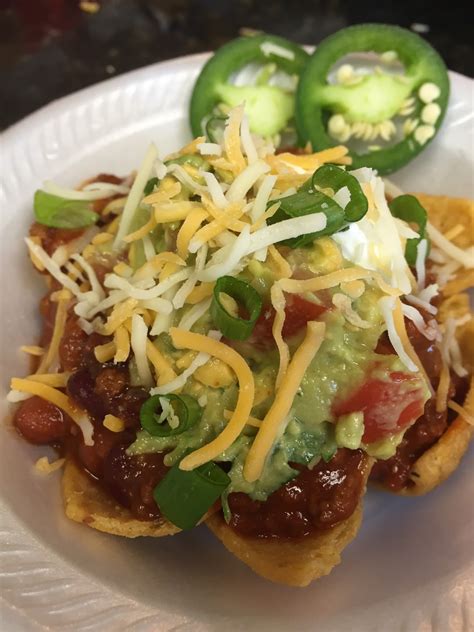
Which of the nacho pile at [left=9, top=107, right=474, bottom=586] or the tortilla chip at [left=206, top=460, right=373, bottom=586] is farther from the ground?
the nacho pile at [left=9, top=107, right=474, bottom=586]

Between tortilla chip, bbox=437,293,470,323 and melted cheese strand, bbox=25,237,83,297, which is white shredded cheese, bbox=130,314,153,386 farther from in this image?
tortilla chip, bbox=437,293,470,323

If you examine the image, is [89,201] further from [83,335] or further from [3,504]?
[3,504]

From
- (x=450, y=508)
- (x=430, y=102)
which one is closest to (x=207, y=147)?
(x=430, y=102)

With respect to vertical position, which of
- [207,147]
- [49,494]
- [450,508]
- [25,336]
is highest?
[207,147]

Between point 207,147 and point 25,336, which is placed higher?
Result: point 207,147

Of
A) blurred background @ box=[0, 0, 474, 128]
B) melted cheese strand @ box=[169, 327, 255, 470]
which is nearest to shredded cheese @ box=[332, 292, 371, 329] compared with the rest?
melted cheese strand @ box=[169, 327, 255, 470]

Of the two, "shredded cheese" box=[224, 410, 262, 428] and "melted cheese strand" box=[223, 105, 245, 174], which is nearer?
"shredded cheese" box=[224, 410, 262, 428]
